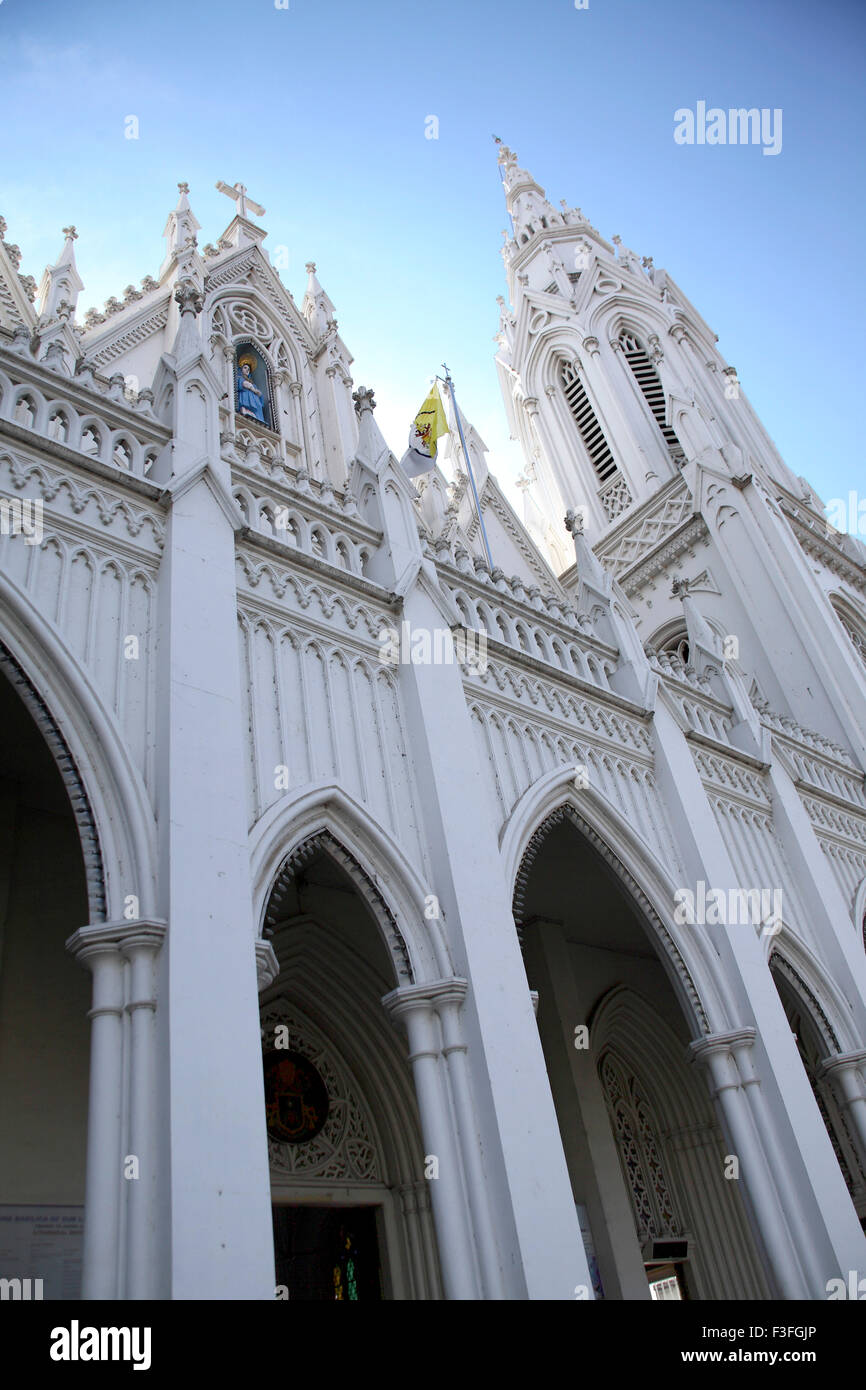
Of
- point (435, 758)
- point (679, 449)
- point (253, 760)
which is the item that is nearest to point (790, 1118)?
point (435, 758)

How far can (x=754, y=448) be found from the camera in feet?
71.9

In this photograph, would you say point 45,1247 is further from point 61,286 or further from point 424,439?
point 61,286

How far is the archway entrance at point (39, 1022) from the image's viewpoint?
250 inches

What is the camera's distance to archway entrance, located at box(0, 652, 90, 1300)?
6355 millimetres

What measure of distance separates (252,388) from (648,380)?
11.1 m

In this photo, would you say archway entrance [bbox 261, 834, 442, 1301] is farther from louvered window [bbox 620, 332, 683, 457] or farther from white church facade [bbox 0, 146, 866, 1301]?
louvered window [bbox 620, 332, 683, 457]

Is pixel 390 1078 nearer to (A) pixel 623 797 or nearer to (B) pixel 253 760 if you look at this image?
(A) pixel 623 797

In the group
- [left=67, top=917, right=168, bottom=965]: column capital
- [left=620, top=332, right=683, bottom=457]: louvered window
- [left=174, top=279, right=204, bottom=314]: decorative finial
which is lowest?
[left=67, top=917, right=168, bottom=965]: column capital

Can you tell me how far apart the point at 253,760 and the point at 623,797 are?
14.1 ft

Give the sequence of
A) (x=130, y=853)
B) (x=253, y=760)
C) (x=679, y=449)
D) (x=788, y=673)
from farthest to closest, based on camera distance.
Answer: (x=679, y=449)
(x=788, y=673)
(x=253, y=760)
(x=130, y=853)

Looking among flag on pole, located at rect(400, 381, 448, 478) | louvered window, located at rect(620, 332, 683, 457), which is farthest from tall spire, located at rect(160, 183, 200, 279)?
louvered window, located at rect(620, 332, 683, 457)

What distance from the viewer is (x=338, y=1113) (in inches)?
364

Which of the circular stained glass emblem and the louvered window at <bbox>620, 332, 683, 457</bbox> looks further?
the louvered window at <bbox>620, 332, 683, 457</bbox>

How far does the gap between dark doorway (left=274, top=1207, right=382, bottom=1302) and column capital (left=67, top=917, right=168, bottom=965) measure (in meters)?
5.24
